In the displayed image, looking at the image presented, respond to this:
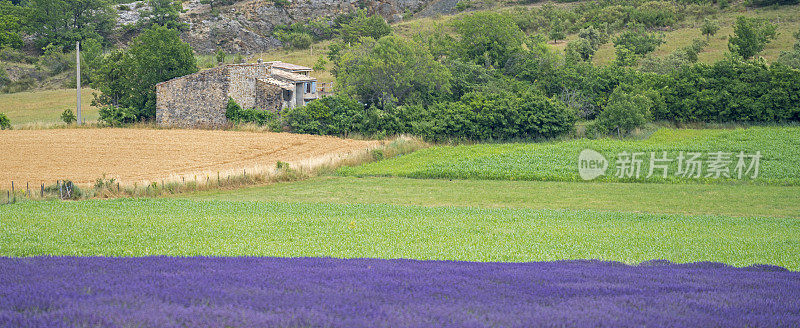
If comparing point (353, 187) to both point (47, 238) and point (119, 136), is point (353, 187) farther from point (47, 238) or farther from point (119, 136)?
point (119, 136)

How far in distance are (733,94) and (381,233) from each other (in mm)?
43774

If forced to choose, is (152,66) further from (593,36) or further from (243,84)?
(593,36)

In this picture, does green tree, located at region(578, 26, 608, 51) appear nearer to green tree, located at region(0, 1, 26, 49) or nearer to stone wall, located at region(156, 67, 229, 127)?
stone wall, located at region(156, 67, 229, 127)

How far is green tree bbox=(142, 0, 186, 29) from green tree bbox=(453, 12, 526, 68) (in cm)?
6505

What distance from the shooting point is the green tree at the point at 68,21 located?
105062 millimetres

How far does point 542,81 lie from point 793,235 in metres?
40.6

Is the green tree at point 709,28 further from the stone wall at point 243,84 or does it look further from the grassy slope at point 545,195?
the stone wall at point 243,84

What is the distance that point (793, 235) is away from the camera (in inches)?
851

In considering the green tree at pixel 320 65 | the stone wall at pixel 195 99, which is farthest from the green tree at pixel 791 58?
the stone wall at pixel 195 99

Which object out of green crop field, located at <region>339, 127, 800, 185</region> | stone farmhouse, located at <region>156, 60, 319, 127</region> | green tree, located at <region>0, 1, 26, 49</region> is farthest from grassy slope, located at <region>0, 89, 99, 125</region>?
green crop field, located at <region>339, 127, 800, 185</region>

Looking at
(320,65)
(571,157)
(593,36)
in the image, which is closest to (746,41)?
(593,36)

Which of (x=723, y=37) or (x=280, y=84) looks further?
(x=723, y=37)

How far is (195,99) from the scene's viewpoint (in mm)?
58406

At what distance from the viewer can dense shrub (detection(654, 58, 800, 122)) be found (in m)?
52.4
